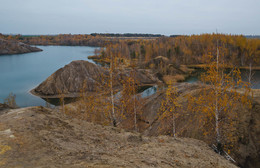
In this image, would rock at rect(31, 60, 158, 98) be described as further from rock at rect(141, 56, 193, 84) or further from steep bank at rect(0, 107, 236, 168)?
steep bank at rect(0, 107, 236, 168)

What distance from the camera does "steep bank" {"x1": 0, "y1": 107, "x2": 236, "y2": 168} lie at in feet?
24.9

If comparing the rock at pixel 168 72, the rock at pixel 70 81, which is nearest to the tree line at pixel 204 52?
the rock at pixel 168 72

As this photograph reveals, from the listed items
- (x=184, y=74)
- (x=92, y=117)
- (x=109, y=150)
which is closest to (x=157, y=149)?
(x=109, y=150)

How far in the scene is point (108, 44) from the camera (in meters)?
17.9

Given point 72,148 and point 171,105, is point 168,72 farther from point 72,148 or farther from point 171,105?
point 72,148

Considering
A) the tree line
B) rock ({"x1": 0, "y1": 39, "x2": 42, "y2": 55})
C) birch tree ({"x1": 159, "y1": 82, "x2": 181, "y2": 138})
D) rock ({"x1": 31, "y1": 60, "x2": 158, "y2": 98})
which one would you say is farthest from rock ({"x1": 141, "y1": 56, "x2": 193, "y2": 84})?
rock ({"x1": 0, "y1": 39, "x2": 42, "y2": 55})

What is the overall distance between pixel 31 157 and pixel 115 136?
19.7ft

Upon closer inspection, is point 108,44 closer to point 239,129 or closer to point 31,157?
point 31,157

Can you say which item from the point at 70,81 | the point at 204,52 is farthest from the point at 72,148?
the point at 204,52

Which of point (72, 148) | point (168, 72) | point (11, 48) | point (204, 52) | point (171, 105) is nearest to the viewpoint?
point (72, 148)

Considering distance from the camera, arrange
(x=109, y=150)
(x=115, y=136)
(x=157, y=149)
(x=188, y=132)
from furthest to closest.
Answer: (x=188, y=132)
(x=115, y=136)
(x=157, y=149)
(x=109, y=150)

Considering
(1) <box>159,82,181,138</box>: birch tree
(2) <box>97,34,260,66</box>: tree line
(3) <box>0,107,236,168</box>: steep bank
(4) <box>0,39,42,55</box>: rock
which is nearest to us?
(3) <box>0,107,236,168</box>: steep bank

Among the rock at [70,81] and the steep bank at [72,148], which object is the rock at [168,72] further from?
the steep bank at [72,148]

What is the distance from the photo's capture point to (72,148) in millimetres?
9297
